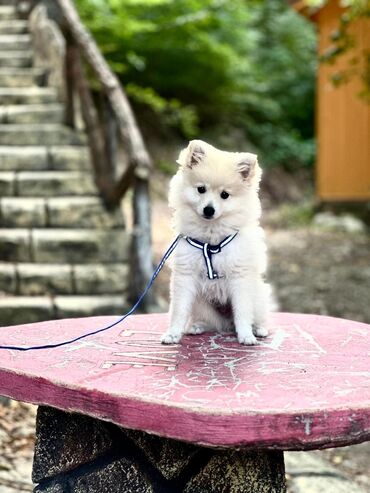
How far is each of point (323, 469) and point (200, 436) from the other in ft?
8.45

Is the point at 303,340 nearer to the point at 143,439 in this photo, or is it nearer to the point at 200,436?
the point at 143,439

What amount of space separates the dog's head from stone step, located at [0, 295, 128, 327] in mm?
3022

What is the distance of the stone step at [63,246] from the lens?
592 centimetres

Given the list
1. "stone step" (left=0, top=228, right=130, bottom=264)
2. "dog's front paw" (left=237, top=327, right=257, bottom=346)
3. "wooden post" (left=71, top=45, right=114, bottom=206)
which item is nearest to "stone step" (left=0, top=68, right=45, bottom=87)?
"wooden post" (left=71, top=45, right=114, bottom=206)

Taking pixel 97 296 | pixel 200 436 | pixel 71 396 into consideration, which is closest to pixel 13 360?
pixel 71 396

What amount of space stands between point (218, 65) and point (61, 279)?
1051 centimetres

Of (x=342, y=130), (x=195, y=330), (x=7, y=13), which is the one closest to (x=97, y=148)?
(x=195, y=330)

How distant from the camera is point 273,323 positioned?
3025mm

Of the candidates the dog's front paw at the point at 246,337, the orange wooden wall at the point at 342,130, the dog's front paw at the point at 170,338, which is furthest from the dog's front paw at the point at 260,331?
the orange wooden wall at the point at 342,130

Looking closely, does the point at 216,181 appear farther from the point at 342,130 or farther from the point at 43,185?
the point at 342,130

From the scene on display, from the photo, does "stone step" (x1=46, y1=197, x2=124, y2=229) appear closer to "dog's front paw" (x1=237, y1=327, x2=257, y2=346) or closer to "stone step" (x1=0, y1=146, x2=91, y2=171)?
"stone step" (x1=0, y1=146, x2=91, y2=171)

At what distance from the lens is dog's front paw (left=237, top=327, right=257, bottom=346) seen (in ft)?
8.36

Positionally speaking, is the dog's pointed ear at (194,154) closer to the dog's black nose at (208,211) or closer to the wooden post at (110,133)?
the dog's black nose at (208,211)

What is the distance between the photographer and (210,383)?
81.1 inches
